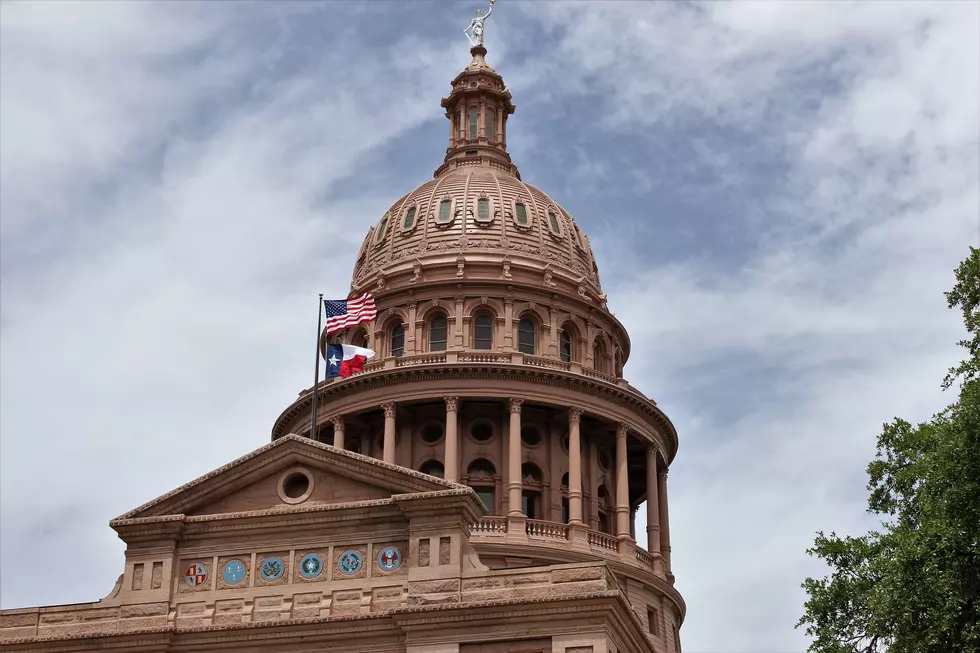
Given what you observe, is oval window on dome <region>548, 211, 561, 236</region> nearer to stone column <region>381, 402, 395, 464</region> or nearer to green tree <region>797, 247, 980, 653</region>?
stone column <region>381, 402, 395, 464</region>

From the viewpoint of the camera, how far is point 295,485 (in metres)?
44.3

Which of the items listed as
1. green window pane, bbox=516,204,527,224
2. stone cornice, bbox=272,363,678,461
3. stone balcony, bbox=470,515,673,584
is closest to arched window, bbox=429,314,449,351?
stone cornice, bbox=272,363,678,461

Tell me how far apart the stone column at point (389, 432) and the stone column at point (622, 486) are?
413 inches

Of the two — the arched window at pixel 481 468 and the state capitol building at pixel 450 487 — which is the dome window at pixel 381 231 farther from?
the arched window at pixel 481 468

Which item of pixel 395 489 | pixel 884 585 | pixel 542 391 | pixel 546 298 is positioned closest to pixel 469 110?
pixel 546 298

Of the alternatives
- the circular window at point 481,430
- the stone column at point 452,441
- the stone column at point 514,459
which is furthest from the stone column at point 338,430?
the stone column at point 514,459

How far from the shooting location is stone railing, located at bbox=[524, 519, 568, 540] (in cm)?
6525

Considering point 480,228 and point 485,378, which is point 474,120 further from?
point 485,378

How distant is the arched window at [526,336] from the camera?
236ft

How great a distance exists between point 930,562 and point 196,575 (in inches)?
793

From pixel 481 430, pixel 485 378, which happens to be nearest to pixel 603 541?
pixel 481 430

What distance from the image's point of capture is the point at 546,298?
73.1m

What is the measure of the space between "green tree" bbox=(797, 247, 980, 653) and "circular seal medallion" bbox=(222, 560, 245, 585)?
15.7 meters

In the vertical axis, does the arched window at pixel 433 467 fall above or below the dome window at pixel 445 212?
below
